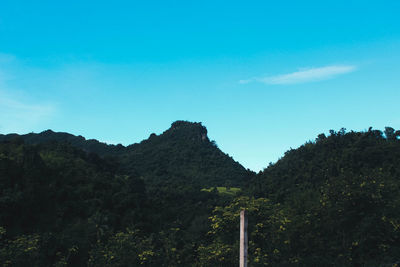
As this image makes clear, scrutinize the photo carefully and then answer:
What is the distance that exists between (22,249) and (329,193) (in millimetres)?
13959

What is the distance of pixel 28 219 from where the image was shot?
25.4 meters

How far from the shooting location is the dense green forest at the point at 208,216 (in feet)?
45.3

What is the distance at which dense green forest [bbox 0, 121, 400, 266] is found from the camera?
13.8 meters

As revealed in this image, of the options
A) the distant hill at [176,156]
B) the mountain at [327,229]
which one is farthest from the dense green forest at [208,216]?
the distant hill at [176,156]

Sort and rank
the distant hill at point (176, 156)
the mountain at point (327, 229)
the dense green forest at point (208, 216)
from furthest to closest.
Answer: the distant hill at point (176, 156), the dense green forest at point (208, 216), the mountain at point (327, 229)

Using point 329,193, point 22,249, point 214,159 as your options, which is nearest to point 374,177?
point 329,193

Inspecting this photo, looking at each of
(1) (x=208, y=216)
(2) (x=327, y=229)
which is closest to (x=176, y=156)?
(1) (x=208, y=216)

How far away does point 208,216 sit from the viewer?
36250mm

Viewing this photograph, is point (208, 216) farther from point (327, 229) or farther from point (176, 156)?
point (176, 156)

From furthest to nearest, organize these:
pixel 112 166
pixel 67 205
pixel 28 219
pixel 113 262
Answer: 1. pixel 112 166
2. pixel 67 205
3. pixel 28 219
4. pixel 113 262

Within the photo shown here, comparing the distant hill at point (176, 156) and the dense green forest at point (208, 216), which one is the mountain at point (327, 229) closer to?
the dense green forest at point (208, 216)

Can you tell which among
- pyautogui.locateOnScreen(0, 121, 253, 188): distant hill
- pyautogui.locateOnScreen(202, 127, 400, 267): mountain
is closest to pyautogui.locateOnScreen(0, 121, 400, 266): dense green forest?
pyautogui.locateOnScreen(202, 127, 400, 267): mountain

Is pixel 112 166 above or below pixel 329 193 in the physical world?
above

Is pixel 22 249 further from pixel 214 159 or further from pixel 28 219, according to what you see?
pixel 214 159
